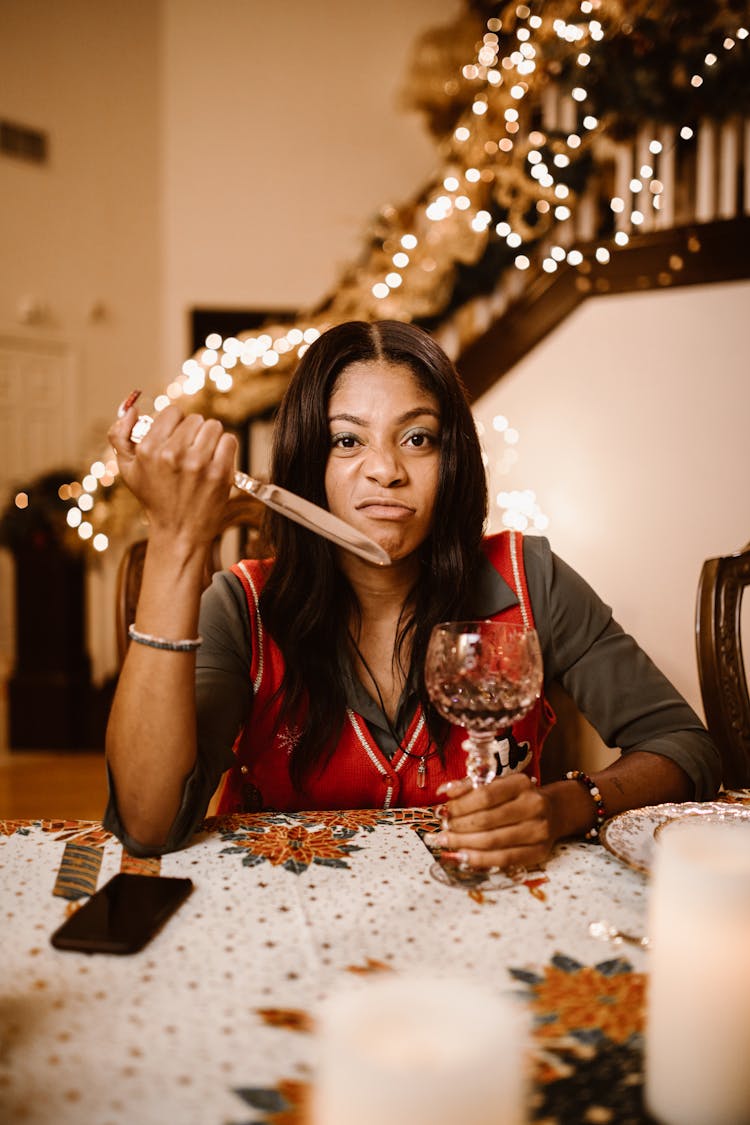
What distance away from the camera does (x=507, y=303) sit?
150 inches

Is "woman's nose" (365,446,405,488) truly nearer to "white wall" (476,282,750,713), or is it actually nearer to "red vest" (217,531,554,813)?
"red vest" (217,531,554,813)

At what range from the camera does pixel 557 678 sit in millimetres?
1537

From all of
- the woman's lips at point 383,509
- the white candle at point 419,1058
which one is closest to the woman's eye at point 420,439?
the woman's lips at point 383,509

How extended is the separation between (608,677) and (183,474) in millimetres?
760

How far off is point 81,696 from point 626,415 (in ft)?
11.4

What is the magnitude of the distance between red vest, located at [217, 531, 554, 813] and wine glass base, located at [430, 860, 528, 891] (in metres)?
0.42

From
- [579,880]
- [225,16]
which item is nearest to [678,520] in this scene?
[579,880]

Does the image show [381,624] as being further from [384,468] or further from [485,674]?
[485,674]

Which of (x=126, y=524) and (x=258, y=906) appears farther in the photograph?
(x=126, y=524)

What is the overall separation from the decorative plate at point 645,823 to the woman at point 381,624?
0.21 feet

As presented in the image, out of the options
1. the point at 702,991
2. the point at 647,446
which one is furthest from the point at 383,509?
the point at 647,446

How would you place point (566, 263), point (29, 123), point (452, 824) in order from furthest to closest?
point (29, 123), point (566, 263), point (452, 824)

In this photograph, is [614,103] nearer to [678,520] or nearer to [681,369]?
[681,369]

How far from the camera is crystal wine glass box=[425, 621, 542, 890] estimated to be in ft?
3.24
